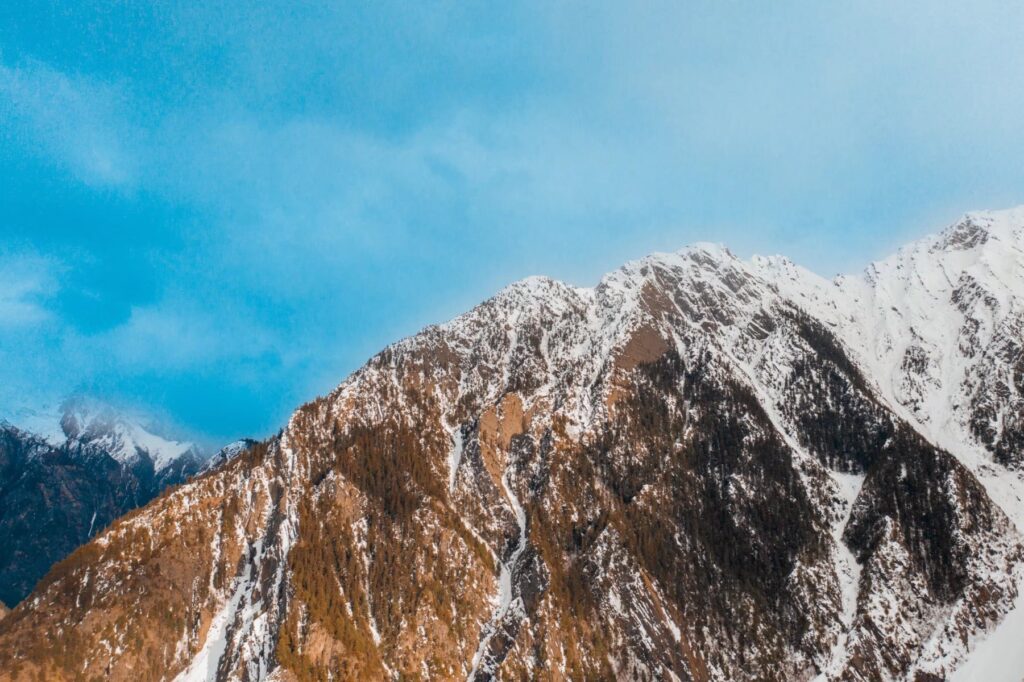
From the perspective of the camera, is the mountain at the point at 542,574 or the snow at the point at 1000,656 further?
the mountain at the point at 542,574

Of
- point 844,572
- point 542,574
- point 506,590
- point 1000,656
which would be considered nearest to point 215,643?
point 506,590

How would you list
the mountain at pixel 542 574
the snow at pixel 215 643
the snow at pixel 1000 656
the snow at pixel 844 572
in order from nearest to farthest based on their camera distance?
the snow at pixel 1000 656 → the snow at pixel 215 643 → the mountain at pixel 542 574 → the snow at pixel 844 572

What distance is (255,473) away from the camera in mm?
183750

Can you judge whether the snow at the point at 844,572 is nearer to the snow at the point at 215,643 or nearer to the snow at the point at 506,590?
the snow at the point at 506,590

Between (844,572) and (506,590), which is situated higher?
(506,590)

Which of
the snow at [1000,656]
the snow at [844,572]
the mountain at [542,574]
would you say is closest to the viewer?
the snow at [1000,656]

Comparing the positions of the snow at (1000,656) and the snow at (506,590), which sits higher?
the snow at (506,590)

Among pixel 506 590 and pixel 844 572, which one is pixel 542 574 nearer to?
pixel 506 590

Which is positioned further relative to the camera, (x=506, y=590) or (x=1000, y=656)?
(x=506, y=590)

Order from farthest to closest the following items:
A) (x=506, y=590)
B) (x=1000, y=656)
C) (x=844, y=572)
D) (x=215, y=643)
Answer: (x=506, y=590)
(x=844, y=572)
(x=215, y=643)
(x=1000, y=656)

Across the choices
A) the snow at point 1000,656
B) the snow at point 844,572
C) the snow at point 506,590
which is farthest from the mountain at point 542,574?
the snow at point 1000,656

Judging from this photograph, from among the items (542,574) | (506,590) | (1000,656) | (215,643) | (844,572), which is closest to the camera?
(1000,656)

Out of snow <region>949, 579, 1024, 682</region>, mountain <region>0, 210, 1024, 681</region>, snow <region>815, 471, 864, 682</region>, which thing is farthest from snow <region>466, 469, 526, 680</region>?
snow <region>949, 579, 1024, 682</region>

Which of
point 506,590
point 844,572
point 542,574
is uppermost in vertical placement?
point 542,574
